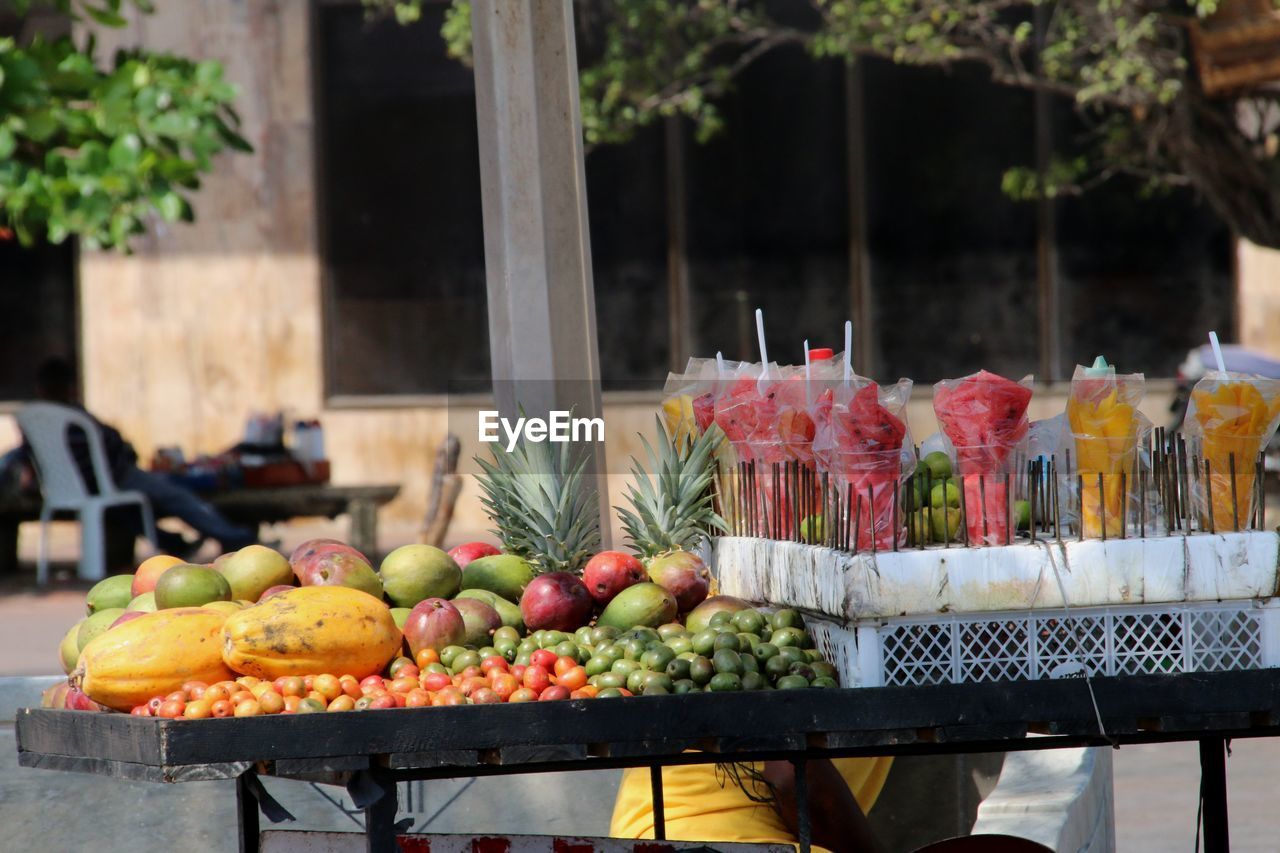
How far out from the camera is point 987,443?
9.89 ft

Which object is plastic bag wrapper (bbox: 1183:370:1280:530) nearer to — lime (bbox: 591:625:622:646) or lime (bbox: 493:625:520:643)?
lime (bbox: 591:625:622:646)

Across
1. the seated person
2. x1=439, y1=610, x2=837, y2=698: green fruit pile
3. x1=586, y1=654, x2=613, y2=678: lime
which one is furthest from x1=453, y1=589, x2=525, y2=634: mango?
the seated person

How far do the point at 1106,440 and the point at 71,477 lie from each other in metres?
8.86

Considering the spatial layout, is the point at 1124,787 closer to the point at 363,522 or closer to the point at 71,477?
the point at 363,522

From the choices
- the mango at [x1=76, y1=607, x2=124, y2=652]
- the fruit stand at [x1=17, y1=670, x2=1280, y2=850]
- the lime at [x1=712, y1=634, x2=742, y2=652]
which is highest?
the mango at [x1=76, y1=607, x2=124, y2=652]

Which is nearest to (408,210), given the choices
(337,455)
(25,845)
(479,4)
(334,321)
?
(334,321)

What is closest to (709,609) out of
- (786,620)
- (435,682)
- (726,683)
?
(786,620)

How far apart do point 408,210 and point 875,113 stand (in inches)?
166

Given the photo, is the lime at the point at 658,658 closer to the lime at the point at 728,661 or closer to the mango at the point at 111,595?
the lime at the point at 728,661

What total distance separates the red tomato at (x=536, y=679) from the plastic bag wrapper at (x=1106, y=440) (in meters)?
1.07

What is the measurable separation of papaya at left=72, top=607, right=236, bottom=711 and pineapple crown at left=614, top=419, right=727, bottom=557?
1128 mm

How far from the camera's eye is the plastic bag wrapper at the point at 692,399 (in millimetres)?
3732

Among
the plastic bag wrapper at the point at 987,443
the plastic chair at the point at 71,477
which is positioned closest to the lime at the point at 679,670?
the plastic bag wrapper at the point at 987,443

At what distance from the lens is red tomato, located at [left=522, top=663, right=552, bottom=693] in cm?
289
